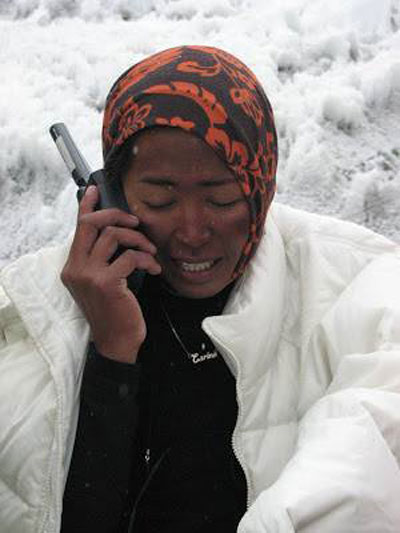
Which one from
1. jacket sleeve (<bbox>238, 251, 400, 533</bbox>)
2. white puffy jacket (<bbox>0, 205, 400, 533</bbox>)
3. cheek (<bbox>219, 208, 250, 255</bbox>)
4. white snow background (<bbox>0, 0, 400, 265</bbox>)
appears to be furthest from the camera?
white snow background (<bbox>0, 0, 400, 265</bbox>)

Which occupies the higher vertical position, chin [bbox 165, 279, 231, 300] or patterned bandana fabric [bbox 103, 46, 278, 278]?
patterned bandana fabric [bbox 103, 46, 278, 278]

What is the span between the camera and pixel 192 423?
174 centimetres

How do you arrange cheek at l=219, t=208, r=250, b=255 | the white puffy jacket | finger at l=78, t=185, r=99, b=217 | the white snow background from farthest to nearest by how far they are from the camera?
the white snow background < finger at l=78, t=185, r=99, b=217 < cheek at l=219, t=208, r=250, b=255 < the white puffy jacket

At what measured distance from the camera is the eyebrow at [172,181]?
5.12 feet

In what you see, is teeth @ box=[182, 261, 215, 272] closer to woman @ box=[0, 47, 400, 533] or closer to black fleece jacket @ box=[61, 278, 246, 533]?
woman @ box=[0, 47, 400, 533]

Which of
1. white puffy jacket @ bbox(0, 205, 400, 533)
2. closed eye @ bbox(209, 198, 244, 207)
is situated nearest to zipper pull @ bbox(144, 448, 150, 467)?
white puffy jacket @ bbox(0, 205, 400, 533)

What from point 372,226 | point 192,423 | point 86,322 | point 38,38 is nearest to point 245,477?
point 192,423

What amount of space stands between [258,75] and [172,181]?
2.30m

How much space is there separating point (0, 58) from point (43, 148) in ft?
2.94

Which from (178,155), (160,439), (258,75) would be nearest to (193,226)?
(178,155)

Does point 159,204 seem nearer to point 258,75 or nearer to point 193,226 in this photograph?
point 193,226

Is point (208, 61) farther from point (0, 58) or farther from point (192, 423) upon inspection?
point (0, 58)

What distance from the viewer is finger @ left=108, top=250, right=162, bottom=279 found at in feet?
5.38

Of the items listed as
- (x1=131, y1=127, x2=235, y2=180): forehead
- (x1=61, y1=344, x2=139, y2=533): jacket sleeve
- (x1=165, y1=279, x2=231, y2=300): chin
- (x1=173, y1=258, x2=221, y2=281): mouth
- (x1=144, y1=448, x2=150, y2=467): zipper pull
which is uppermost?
(x1=131, y1=127, x2=235, y2=180): forehead
